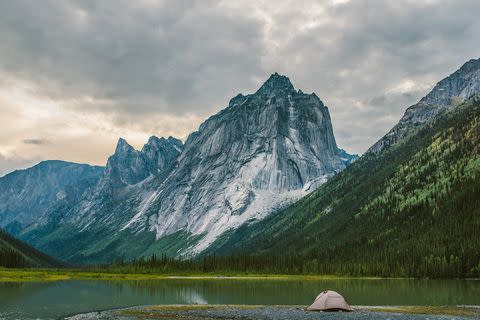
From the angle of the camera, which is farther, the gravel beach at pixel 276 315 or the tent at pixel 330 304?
the tent at pixel 330 304

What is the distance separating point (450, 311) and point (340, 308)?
14.1 metres

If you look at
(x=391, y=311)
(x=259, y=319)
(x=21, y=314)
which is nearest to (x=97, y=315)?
(x=21, y=314)

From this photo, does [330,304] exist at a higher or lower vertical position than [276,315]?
higher

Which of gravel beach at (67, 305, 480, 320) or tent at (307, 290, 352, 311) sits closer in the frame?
gravel beach at (67, 305, 480, 320)

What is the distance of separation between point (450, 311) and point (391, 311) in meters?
7.49

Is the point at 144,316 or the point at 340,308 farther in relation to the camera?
the point at 340,308

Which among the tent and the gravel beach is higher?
A: the tent

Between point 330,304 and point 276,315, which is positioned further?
point 330,304

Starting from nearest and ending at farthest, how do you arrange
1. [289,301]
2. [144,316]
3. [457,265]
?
Answer: [144,316], [289,301], [457,265]

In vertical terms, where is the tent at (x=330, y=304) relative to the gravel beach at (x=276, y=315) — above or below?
above

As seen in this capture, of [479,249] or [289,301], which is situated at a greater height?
[479,249]

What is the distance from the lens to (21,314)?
64.1 meters

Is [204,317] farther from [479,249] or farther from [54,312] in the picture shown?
[479,249]

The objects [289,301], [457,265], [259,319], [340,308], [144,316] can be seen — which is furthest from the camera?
[457,265]
